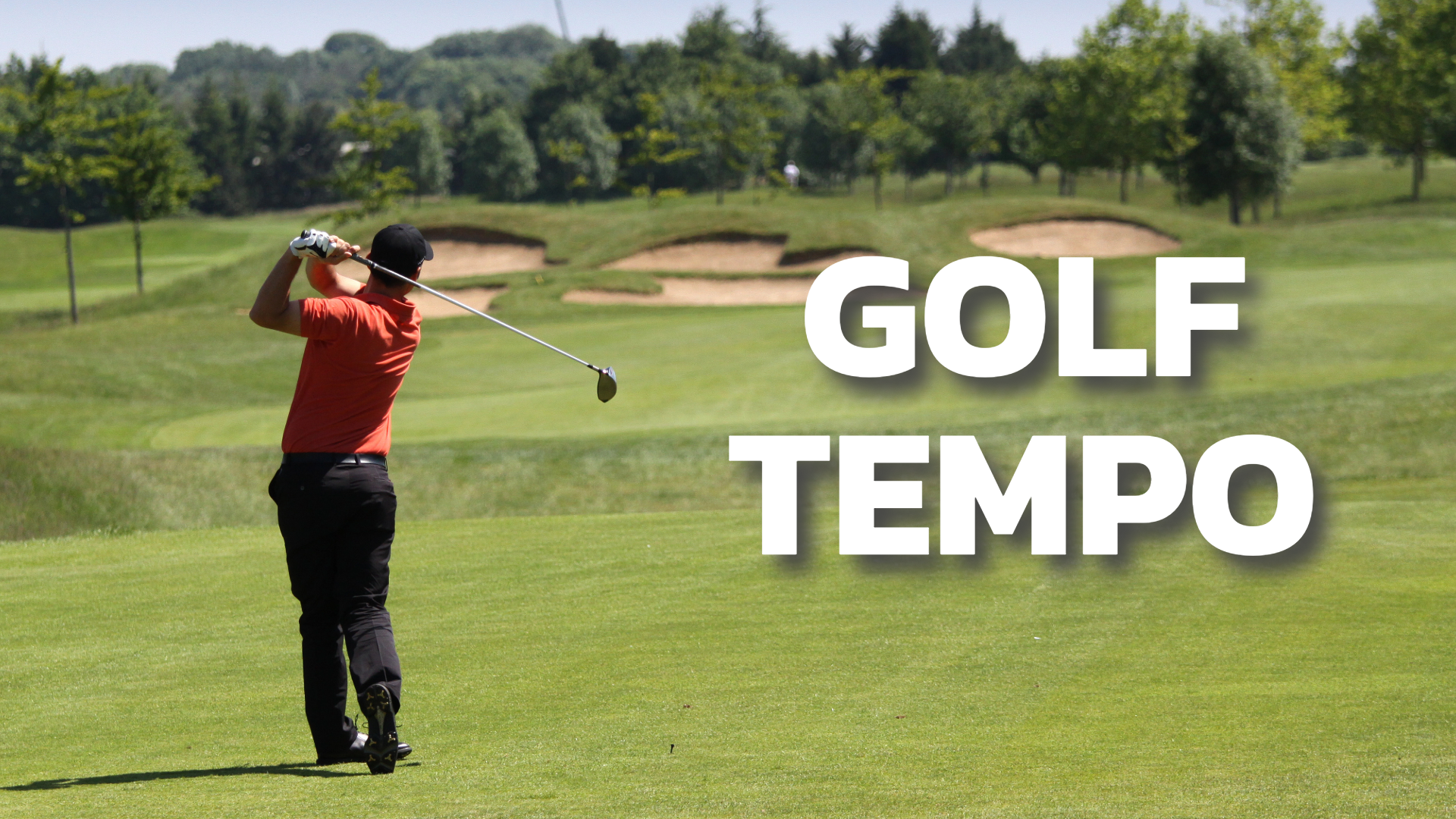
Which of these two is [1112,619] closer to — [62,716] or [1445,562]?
[1445,562]

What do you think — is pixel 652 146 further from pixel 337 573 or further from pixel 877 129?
pixel 337 573

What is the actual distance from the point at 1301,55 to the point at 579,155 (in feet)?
183

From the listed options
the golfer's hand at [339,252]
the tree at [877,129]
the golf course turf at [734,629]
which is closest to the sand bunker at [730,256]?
the golf course turf at [734,629]

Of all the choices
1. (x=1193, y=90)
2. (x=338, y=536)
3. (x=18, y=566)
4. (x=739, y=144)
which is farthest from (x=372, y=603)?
(x=739, y=144)

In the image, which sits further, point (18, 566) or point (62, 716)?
point (18, 566)

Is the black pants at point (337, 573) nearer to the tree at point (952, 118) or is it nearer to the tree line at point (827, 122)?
the tree line at point (827, 122)

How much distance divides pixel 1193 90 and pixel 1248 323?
46348 millimetres

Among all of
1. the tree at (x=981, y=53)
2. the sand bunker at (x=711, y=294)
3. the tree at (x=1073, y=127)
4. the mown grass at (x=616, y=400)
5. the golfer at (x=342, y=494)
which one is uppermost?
the tree at (x=981, y=53)

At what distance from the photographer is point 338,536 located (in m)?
6.44

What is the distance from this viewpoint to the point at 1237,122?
224ft

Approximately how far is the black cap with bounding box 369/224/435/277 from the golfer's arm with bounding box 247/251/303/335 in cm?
54

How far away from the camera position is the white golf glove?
601 centimetres

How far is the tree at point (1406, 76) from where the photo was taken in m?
75.7

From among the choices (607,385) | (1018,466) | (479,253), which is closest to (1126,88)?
(479,253)
